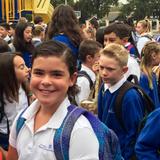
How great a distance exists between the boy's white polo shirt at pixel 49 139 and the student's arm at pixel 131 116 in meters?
1.15

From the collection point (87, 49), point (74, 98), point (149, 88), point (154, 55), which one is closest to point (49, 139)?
point (74, 98)

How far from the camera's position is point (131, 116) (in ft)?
10.4

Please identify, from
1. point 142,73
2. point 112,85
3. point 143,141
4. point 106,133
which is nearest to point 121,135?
point 112,85

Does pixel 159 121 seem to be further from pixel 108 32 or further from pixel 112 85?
pixel 108 32

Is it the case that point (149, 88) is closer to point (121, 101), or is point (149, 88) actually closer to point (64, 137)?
point (121, 101)

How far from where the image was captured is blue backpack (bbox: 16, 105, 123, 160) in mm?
1923

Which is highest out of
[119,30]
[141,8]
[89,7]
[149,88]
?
[119,30]

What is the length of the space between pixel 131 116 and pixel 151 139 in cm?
76

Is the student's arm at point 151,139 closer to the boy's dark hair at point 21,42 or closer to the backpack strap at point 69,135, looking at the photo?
the backpack strap at point 69,135

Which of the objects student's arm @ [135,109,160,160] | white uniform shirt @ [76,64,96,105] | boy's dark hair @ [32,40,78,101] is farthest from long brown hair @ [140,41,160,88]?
boy's dark hair @ [32,40,78,101]

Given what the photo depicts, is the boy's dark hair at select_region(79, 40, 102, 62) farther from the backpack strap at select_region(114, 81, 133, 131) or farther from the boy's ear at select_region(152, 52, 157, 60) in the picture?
the backpack strap at select_region(114, 81, 133, 131)

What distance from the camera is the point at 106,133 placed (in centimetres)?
207

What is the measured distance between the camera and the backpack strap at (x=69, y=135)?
1.92 metres

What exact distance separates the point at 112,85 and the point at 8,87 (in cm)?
87
